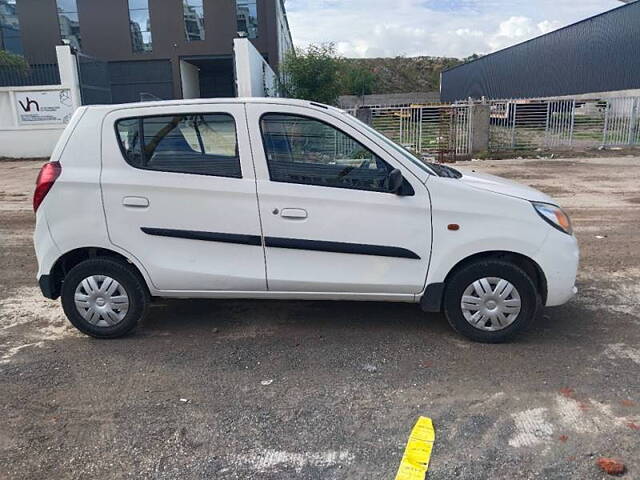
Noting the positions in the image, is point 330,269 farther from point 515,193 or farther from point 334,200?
point 515,193

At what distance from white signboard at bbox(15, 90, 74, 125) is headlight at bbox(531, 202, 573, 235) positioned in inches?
771

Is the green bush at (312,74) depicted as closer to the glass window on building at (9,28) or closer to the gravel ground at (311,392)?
the glass window on building at (9,28)

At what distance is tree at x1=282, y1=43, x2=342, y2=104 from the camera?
2961 cm

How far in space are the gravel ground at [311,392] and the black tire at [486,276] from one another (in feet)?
0.39

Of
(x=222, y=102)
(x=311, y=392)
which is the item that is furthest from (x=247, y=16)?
(x=311, y=392)

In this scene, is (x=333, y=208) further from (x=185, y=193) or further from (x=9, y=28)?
(x=9, y=28)

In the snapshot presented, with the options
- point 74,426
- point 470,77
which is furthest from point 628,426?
point 470,77

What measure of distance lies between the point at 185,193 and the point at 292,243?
0.89 metres

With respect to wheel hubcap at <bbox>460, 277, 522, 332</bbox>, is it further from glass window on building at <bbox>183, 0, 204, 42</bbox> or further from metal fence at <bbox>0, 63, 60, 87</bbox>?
glass window on building at <bbox>183, 0, 204, 42</bbox>

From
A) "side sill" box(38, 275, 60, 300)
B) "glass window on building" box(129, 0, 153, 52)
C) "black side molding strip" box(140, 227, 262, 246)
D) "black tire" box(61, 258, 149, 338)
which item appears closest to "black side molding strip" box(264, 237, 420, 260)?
"black side molding strip" box(140, 227, 262, 246)

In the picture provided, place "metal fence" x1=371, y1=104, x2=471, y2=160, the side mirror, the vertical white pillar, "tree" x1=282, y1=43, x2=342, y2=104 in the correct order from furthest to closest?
"tree" x1=282, y1=43, x2=342, y2=104
the vertical white pillar
"metal fence" x1=371, y1=104, x2=471, y2=160
the side mirror

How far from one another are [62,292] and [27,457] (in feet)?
5.35

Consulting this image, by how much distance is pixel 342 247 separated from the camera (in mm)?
4082

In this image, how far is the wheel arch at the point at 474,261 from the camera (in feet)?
13.5
